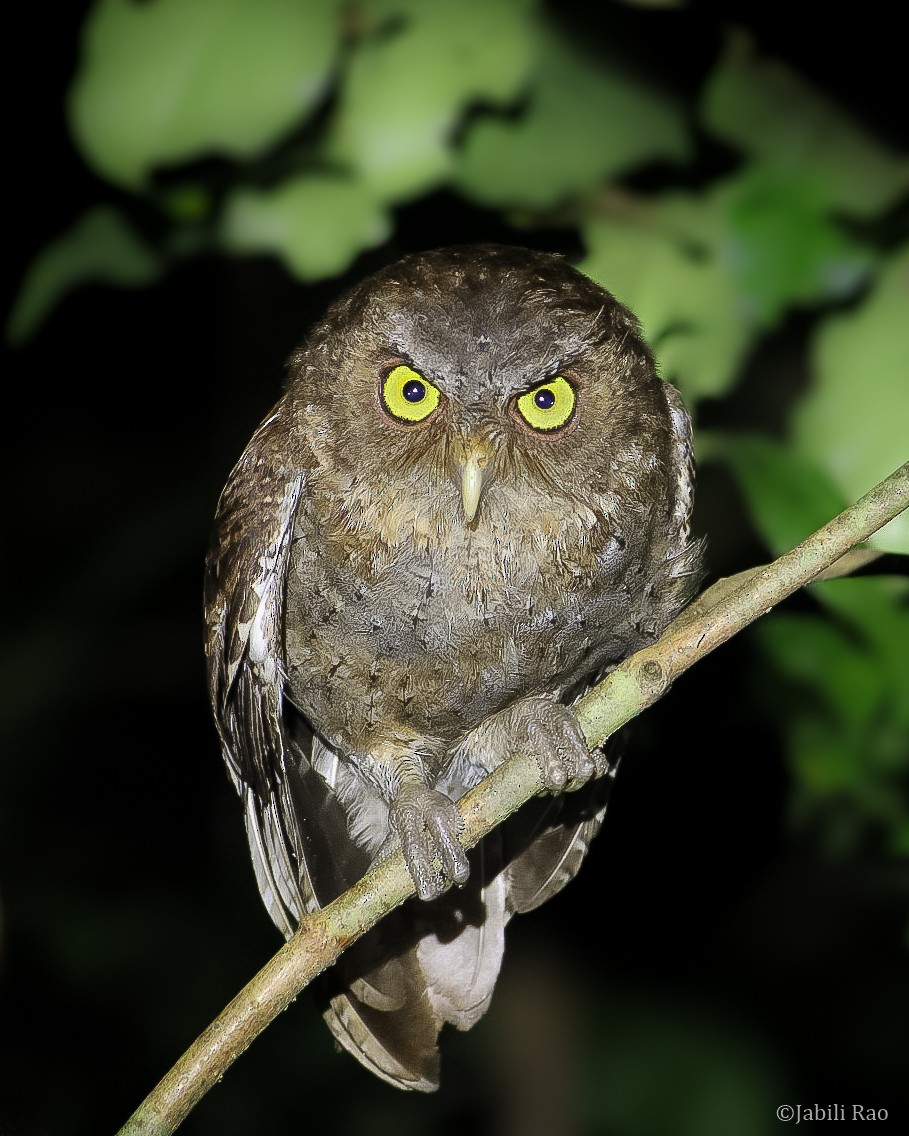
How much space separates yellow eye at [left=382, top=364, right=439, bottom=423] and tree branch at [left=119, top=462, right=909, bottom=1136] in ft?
2.25

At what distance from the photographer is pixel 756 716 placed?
307cm

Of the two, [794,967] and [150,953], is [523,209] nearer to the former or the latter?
[150,953]

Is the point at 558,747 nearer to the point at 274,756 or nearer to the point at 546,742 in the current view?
the point at 546,742

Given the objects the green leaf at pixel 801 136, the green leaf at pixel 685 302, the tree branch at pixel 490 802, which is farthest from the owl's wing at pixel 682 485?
the tree branch at pixel 490 802

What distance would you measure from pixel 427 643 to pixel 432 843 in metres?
0.39

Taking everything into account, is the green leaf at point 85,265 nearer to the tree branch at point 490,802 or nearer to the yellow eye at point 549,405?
the yellow eye at point 549,405

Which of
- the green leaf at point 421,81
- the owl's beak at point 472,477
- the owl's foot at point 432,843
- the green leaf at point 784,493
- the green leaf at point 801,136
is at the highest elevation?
the green leaf at point 801,136

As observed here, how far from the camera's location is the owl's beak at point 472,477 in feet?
6.29

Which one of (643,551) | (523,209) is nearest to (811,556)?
(643,551)

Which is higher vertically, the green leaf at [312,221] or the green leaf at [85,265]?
the green leaf at [312,221]

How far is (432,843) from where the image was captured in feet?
6.51

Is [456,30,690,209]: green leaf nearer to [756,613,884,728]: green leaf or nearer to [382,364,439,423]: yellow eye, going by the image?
[382,364,439,423]: yellow eye

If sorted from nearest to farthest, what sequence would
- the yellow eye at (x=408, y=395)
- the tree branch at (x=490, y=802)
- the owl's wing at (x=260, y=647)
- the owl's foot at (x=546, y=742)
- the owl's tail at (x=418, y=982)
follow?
the tree branch at (x=490, y=802)
the owl's foot at (x=546, y=742)
the yellow eye at (x=408, y=395)
the owl's wing at (x=260, y=647)
the owl's tail at (x=418, y=982)

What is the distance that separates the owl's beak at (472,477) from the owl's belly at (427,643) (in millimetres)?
185
